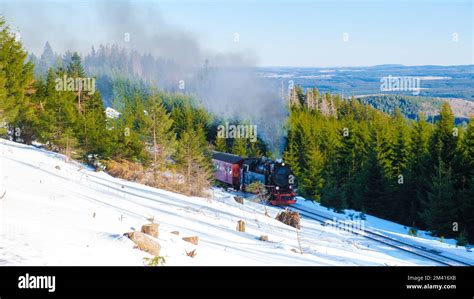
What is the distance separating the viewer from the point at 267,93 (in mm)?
61875

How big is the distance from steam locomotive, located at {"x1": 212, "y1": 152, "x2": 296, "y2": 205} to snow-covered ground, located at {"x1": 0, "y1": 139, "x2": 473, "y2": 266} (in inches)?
544

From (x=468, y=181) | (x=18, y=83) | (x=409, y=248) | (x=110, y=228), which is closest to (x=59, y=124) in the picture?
(x=18, y=83)

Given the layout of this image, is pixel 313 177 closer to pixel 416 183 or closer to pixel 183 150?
pixel 416 183

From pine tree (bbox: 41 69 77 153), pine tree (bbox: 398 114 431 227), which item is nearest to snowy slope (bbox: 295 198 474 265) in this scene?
pine tree (bbox: 398 114 431 227)

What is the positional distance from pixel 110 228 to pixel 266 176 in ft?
77.9

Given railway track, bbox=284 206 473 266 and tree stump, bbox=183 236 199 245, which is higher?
tree stump, bbox=183 236 199 245

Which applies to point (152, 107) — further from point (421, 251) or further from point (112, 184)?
point (421, 251)

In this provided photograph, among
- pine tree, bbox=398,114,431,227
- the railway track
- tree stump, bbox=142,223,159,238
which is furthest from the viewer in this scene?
pine tree, bbox=398,114,431,227

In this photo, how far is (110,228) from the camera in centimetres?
994

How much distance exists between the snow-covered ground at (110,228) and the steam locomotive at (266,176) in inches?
544

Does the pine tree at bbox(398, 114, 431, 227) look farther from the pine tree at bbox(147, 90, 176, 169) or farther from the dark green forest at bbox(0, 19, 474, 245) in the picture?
the pine tree at bbox(147, 90, 176, 169)

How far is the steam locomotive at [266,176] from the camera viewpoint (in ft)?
107

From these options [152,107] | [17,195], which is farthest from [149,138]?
[17,195]

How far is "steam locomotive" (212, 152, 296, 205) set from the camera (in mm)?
32594
